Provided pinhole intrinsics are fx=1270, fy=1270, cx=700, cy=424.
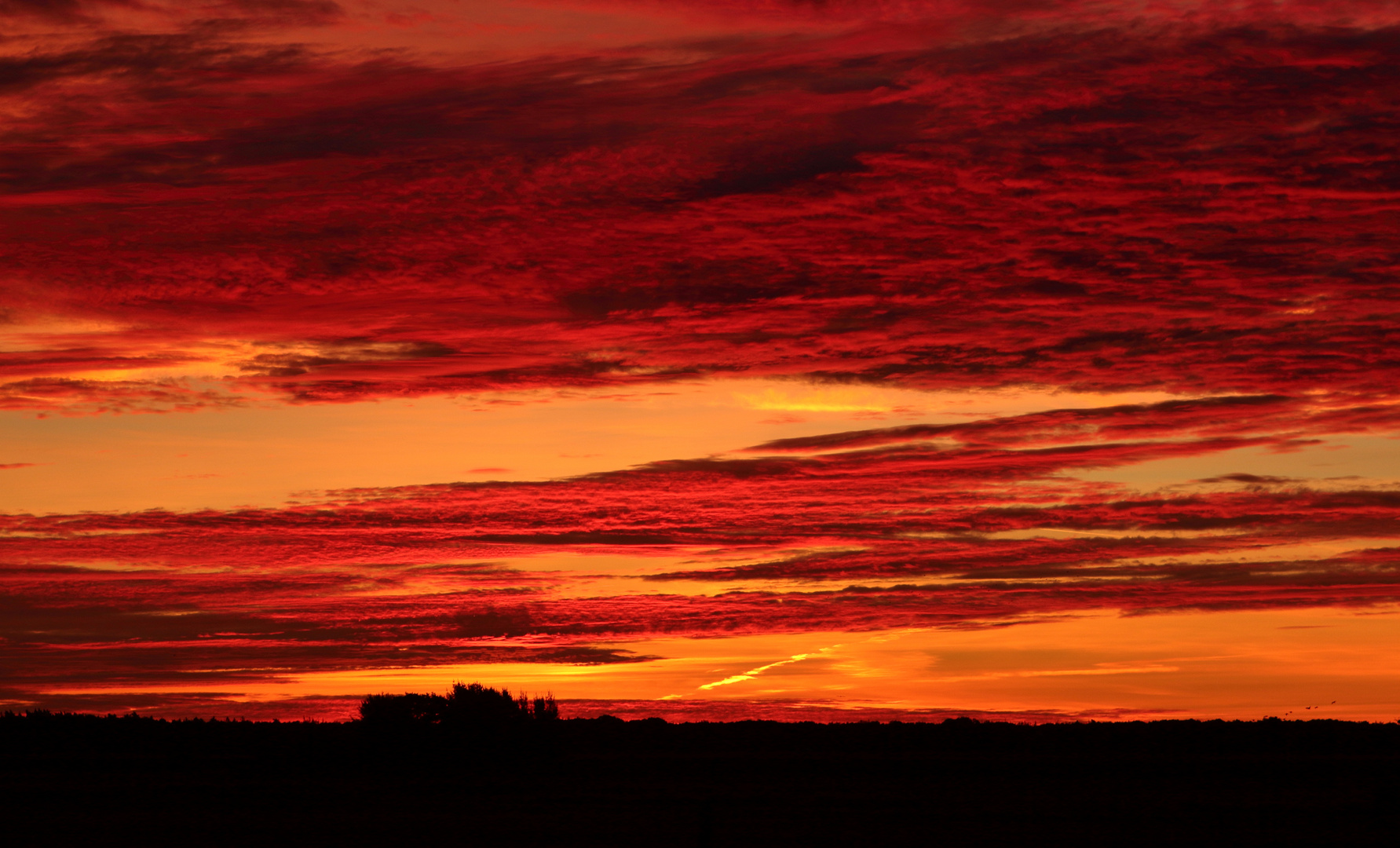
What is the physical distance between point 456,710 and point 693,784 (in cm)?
2626

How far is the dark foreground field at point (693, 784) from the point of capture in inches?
1519

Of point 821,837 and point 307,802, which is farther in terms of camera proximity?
point 307,802

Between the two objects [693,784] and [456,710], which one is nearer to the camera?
[693,784]

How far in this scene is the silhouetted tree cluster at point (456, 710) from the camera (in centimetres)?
7781

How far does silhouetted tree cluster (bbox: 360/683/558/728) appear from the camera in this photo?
3063 inches

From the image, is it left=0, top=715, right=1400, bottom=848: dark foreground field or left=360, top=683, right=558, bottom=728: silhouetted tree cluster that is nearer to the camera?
left=0, top=715, right=1400, bottom=848: dark foreground field

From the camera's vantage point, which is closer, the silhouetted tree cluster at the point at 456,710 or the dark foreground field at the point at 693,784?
the dark foreground field at the point at 693,784

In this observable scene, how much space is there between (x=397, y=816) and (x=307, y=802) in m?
7.32

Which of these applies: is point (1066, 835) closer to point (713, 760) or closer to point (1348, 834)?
point (1348, 834)

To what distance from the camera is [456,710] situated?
258ft

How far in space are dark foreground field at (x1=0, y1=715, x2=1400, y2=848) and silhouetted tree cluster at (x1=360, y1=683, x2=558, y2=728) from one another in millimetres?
1015

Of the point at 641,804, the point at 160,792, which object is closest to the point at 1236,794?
the point at 641,804

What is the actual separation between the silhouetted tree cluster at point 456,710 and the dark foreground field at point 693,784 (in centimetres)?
101

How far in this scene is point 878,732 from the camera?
310 ft
